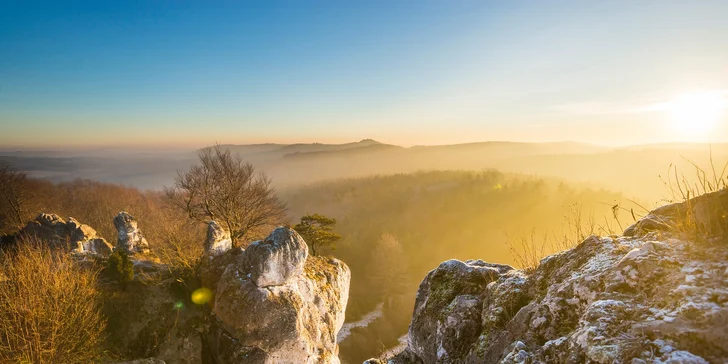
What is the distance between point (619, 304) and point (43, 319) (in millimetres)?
16539

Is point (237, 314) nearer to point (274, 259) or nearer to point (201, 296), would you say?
point (274, 259)

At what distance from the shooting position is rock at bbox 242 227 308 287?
1608cm

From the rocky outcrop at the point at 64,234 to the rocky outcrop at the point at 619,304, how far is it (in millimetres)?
28047

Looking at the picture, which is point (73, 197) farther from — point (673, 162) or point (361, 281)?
point (673, 162)

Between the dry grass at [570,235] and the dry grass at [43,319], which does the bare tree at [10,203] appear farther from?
the dry grass at [570,235]

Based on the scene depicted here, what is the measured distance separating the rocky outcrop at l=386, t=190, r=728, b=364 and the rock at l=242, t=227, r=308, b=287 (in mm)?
12133

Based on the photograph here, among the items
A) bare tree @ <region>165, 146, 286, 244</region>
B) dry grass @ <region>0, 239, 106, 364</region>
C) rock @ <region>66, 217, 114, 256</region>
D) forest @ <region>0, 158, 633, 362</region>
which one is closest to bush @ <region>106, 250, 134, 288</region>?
forest @ <region>0, 158, 633, 362</region>

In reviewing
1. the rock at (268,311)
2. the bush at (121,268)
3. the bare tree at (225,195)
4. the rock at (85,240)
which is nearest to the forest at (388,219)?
the bare tree at (225,195)

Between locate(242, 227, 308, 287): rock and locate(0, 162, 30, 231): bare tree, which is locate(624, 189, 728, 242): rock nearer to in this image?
locate(242, 227, 308, 287): rock

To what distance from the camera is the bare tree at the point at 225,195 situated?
24594mm

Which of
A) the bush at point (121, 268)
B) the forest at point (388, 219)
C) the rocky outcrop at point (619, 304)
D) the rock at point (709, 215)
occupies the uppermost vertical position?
the rock at point (709, 215)

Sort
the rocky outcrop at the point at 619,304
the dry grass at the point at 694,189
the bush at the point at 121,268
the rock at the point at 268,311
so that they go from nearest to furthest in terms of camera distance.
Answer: the rocky outcrop at the point at 619,304, the dry grass at the point at 694,189, the rock at the point at 268,311, the bush at the point at 121,268

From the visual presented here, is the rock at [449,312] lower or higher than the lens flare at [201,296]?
higher

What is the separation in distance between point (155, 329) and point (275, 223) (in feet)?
43.6
